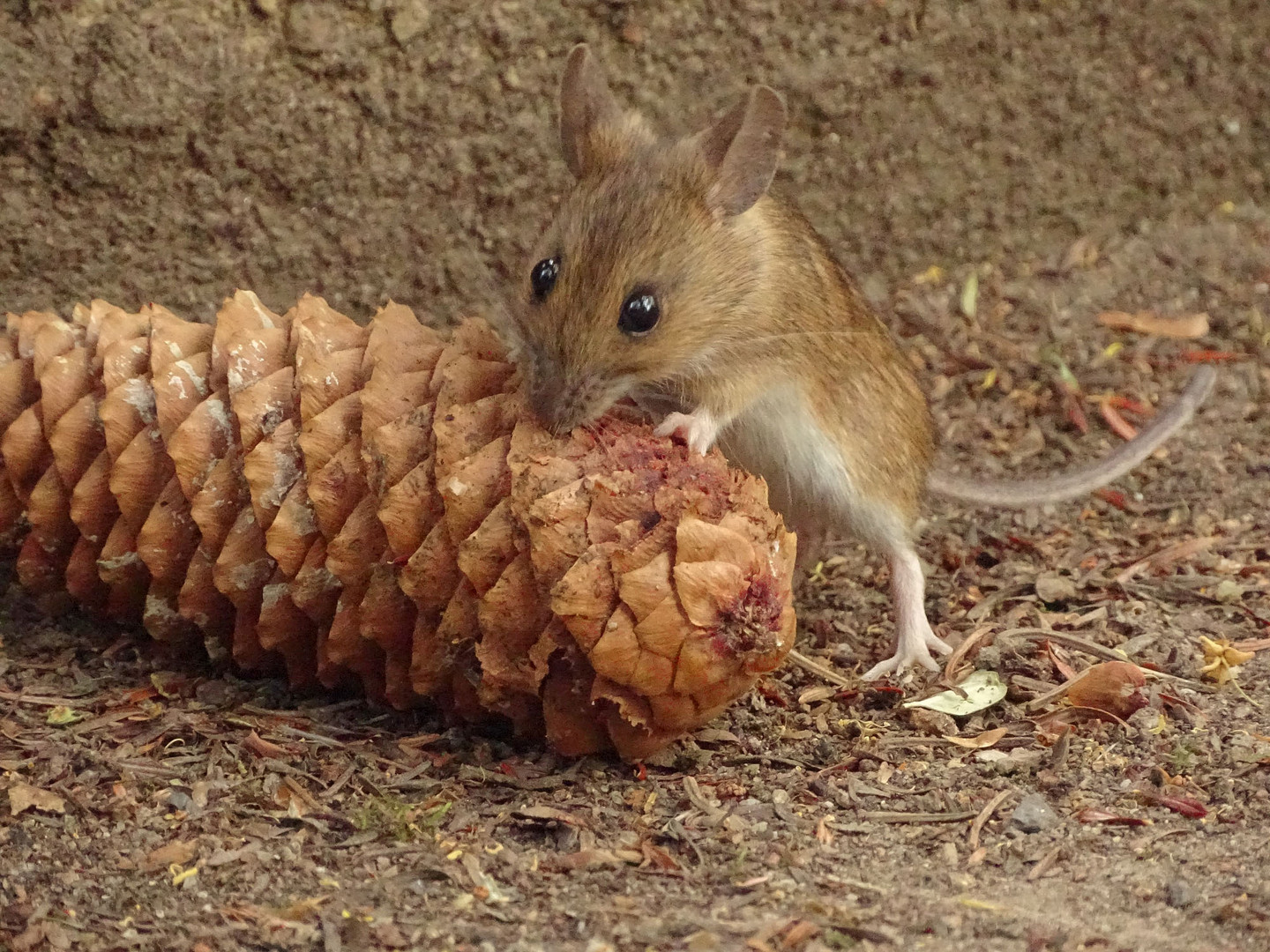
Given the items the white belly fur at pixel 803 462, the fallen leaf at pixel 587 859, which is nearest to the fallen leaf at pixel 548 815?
the fallen leaf at pixel 587 859

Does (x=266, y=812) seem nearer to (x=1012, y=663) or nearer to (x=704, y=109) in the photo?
(x=1012, y=663)

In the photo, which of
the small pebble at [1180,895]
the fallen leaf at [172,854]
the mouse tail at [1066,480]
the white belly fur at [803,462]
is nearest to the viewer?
the small pebble at [1180,895]

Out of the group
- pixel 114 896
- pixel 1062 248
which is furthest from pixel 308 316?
pixel 1062 248

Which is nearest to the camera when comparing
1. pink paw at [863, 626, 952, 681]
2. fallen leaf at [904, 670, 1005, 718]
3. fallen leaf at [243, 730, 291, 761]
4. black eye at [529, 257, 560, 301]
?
fallen leaf at [243, 730, 291, 761]

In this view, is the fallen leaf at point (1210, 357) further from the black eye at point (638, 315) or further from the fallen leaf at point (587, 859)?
the fallen leaf at point (587, 859)

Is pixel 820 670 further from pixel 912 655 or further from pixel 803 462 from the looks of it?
pixel 803 462

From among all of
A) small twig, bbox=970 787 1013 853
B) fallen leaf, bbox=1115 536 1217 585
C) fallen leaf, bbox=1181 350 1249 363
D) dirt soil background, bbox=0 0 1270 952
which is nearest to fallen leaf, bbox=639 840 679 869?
dirt soil background, bbox=0 0 1270 952

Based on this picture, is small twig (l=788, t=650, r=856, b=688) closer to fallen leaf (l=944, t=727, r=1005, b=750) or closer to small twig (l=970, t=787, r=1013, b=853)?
fallen leaf (l=944, t=727, r=1005, b=750)
